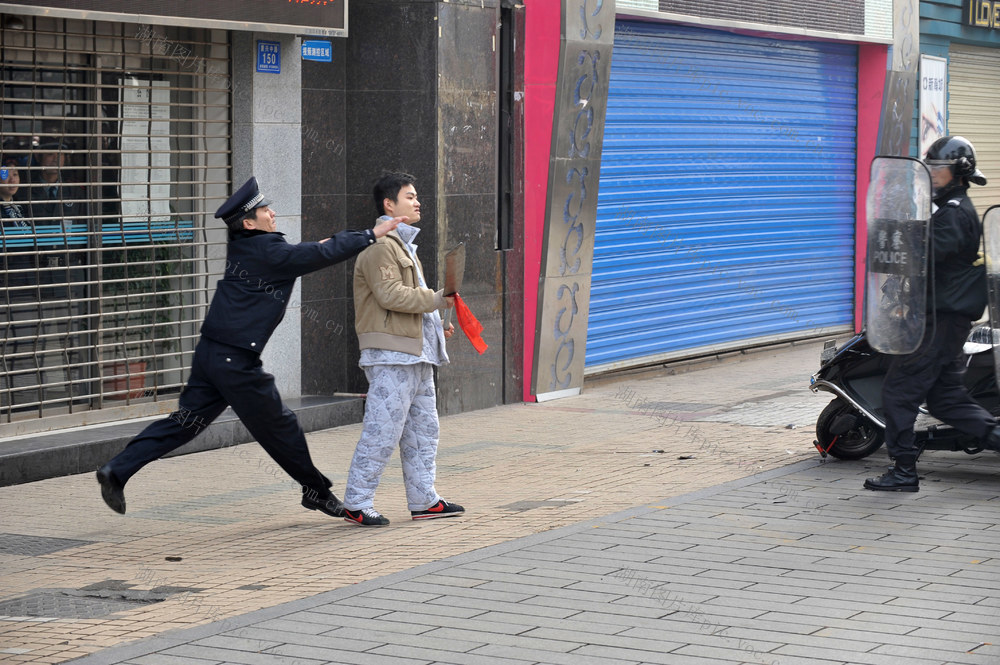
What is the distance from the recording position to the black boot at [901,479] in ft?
26.7

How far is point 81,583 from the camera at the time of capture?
6.42 m

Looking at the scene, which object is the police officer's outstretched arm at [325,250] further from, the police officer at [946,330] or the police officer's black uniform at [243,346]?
the police officer at [946,330]

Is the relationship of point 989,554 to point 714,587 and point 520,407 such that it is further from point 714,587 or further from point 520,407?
point 520,407

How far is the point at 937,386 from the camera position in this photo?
26.6 ft

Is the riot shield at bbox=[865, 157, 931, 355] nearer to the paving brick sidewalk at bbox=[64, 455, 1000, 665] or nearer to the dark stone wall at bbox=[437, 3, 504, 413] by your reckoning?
the paving brick sidewalk at bbox=[64, 455, 1000, 665]

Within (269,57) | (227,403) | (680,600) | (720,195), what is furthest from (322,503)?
(720,195)

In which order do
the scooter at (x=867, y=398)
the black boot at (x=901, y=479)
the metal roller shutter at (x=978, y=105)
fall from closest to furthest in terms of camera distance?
the black boot at (x=901, y=479), the scooter at (x=867, y=398), the metal roller shutter at (x=978, y=105)

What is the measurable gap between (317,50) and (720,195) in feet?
17.2

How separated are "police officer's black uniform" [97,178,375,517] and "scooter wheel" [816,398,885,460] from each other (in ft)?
10.9

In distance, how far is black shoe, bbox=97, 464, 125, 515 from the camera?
7164mm

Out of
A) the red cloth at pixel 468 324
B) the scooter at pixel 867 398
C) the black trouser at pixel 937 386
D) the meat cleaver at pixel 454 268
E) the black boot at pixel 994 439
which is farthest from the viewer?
the scooter at pixel 867 398

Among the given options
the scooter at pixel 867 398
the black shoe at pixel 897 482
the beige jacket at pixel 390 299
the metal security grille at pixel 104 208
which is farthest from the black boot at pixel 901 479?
the metal security grille at pixel 104 208

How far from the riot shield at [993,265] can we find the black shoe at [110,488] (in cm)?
428

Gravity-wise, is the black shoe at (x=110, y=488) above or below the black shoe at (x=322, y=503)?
above
